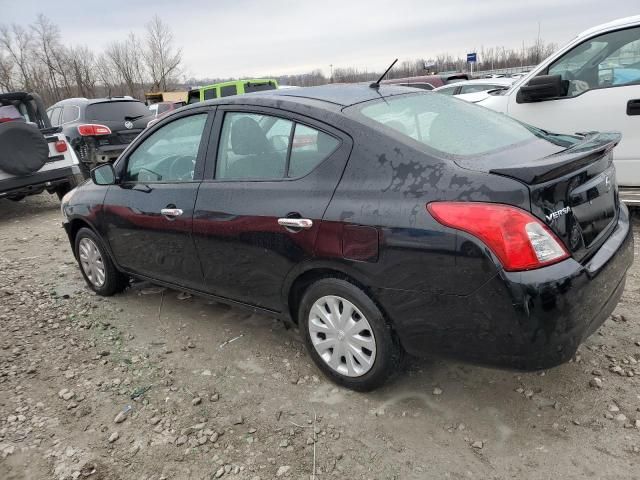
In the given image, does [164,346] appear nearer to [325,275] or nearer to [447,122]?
[325,275]

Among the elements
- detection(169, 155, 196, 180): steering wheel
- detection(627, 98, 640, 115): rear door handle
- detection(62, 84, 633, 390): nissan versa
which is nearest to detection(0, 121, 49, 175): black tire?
detection(62, 84, 633, 390): nissan versa

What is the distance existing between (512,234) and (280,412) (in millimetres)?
1537

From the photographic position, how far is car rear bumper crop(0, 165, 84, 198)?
23.9ft

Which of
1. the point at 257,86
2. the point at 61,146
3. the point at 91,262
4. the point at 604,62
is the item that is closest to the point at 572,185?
the point at 604,62

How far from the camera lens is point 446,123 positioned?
111 inches

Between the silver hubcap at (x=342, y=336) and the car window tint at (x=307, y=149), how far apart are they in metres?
0.71

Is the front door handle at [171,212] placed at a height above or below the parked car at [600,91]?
below

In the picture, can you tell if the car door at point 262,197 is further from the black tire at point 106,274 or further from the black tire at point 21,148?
the black tire at point 21,148

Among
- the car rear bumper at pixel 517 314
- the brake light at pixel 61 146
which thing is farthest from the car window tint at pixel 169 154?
the brake light at pixel 61 146

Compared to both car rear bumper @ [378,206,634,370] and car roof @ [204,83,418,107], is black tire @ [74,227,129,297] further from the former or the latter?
car rear bumper @ [378,206,634,370]

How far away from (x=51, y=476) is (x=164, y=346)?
121 centimetres

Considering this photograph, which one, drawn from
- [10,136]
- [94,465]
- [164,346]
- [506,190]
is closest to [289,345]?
[164,346]

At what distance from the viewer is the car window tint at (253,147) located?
287cm

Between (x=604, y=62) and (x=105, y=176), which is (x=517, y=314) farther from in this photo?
(x=604, y=62)
